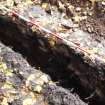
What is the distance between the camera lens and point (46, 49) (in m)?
3.37

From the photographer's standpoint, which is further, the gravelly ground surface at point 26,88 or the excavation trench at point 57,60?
the excavation trench at point 57,60

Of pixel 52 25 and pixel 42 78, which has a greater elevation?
pixel 52 25

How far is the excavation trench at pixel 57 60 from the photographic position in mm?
3172

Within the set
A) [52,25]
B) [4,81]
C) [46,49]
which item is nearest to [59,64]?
[46,49]

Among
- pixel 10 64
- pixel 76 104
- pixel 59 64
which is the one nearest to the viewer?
pixel 76 104

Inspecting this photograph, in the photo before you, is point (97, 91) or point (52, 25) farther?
point (52, 25)

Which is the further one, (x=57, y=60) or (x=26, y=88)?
(x=57, y=60)

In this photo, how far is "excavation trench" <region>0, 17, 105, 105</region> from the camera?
317 cm

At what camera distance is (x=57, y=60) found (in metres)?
3.34

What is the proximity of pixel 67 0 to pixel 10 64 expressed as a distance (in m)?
0.95

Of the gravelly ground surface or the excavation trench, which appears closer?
the gravelly ground surface

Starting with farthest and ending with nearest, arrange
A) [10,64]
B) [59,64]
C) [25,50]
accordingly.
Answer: [25,50]
[59,64]
[10,64]

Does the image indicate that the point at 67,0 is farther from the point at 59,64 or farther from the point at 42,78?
the point at 42,78

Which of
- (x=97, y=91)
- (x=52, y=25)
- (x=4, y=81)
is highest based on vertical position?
(x=52, y=25)
